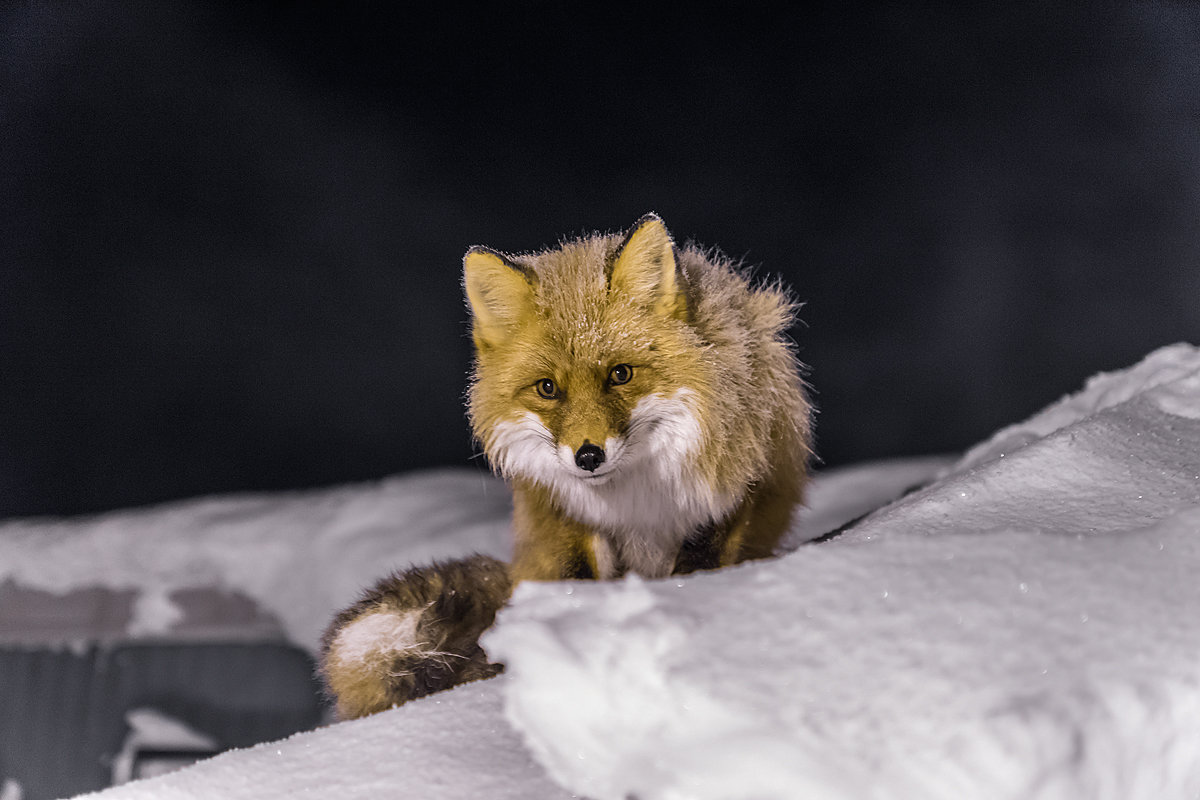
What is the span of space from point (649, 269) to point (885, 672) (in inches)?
23.9

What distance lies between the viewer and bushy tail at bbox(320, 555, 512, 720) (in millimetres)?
998

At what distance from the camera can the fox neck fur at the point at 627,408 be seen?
38.5 inches

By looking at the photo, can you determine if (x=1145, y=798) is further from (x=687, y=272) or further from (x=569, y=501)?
(x=687, y=272)

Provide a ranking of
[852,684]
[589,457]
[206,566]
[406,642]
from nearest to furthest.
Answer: [852,684] < [589,457] < [406,642] < [206,566]

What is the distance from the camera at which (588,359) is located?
3.19 ft

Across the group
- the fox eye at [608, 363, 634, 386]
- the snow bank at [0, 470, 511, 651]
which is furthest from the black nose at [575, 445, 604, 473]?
the snow bank at [0, 470, 511, 651]

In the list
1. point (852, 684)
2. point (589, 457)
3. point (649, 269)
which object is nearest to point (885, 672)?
point (852, 684)

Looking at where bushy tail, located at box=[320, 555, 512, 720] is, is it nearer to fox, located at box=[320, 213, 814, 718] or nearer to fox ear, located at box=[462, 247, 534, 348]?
fox, located at box=[320, 213, 814, 718]

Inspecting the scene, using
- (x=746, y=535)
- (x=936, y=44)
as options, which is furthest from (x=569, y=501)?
(x=936, y=44)

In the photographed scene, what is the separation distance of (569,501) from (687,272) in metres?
0.36

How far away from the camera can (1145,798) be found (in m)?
0.55

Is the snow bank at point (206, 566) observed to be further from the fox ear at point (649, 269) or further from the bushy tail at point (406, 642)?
the fox ear at point (649, 269)

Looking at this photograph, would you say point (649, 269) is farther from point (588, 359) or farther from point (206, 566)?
point (206, 566)

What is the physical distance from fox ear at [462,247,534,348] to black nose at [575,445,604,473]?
0.75ft
